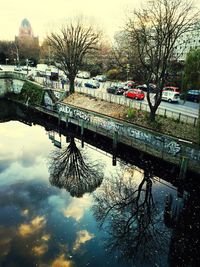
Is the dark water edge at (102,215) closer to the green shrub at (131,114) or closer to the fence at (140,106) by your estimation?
the green shrub at (131,114)

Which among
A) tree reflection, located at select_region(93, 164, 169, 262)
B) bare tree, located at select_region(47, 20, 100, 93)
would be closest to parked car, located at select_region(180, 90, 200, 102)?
bare tree, located at select_region(47, 20, 100, 93)

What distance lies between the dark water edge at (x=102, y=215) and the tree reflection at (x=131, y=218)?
63 millimetres

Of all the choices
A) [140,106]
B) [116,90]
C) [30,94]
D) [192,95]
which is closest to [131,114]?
[140,106]

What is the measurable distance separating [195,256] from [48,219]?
10338 mm

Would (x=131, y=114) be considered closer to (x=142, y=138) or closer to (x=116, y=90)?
(x=142, y=138)

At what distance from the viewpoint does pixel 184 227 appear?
60.7 feet

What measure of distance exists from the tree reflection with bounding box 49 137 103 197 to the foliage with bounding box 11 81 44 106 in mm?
19812

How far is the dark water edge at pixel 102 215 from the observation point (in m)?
15.8

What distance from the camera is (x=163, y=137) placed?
26328 millimetres

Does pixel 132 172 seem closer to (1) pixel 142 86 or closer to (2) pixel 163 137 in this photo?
(2) pixel 163 137

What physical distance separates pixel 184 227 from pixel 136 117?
19307 mm

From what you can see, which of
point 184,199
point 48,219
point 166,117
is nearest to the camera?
point 48,219

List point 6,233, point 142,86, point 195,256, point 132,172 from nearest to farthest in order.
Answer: point 195,256 < point 6,233 < point 132,172 < point 142,86

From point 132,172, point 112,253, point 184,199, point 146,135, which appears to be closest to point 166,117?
point 146,135
